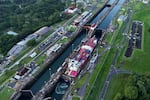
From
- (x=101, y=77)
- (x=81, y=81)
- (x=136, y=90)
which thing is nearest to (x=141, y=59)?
(x=101, y=77)

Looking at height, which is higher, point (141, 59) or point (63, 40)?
point (63, 40)

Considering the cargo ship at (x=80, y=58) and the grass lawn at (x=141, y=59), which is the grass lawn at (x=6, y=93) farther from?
the grass lawn at (x=141, y=59)

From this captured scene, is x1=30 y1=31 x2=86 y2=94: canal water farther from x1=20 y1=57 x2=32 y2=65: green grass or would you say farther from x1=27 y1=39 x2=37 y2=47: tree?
x1=27 y1=39 x2=37 y2=47: tree

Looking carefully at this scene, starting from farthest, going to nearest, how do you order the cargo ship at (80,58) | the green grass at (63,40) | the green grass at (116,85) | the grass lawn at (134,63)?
the green grass at (63,40)
the cargo ship at (80,58)
the grass lawn at (134,63)
the green grass at (116,85)

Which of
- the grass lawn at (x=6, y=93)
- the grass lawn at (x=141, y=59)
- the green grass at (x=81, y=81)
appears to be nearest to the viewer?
the grass lawn at (x=6, y=93)

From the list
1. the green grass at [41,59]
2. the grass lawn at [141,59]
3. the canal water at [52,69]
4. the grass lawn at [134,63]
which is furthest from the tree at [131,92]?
the green grass at [41,59]

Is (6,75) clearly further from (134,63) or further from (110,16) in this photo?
(110,16)

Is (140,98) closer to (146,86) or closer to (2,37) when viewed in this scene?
(146,86)
